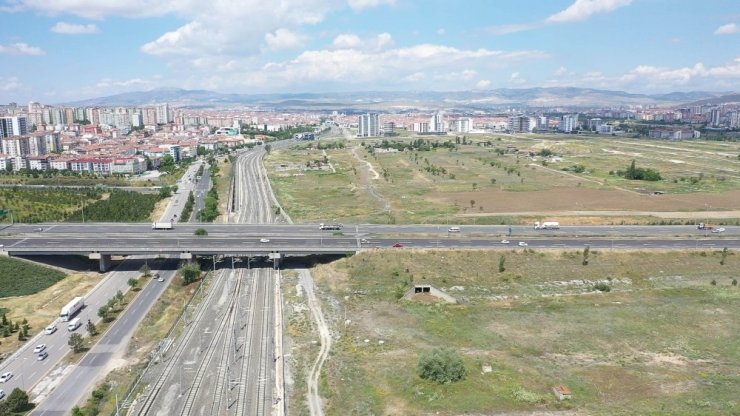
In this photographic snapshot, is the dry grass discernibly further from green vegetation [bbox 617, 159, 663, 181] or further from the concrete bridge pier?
green vegetation [bbox 617, 159, 663, 181]

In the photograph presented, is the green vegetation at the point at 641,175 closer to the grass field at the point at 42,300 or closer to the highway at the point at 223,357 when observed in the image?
the highway at the point at 223,357

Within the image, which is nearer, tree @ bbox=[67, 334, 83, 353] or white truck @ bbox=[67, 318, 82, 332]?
tree @ bbox=[67, 334, 83, 353]

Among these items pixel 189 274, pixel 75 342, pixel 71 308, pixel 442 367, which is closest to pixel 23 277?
pixel 71 308

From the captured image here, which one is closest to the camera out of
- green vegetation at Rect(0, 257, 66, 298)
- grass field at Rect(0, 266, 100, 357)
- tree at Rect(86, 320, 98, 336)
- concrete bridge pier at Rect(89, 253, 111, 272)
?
tree at Rect(86, 320, 98, 336)

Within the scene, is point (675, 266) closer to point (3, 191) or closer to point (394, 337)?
point (394, 337)

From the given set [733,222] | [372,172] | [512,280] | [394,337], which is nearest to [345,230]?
[512,280]

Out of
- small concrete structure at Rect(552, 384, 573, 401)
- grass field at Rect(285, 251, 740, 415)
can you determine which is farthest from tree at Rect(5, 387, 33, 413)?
small concrete structure at Rect(552, 384, 573, 401)

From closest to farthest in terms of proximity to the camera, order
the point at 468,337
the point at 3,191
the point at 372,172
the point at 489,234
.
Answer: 1. the point at 468,337
2. the point at 489,234
3. the point at 3,191
4. the point at 372,172

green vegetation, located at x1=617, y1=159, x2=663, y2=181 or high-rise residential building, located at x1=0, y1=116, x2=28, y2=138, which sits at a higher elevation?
high-rise residential building, located at x1=0, y1=116, x2=28, y2=138
